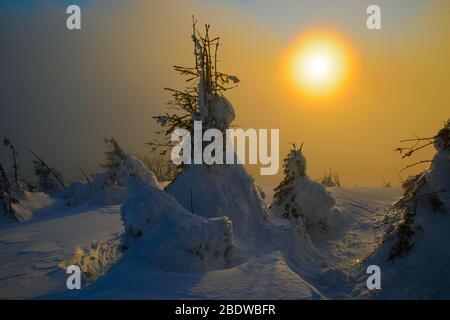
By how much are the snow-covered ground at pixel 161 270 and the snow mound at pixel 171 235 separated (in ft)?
1.58

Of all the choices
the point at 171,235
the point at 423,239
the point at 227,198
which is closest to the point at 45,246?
the point at 227,198

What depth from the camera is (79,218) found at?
1620 cm

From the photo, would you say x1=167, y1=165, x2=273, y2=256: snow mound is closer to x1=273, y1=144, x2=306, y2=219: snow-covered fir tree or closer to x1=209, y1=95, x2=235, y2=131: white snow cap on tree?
x1=209, y1=95, x2=235, y2=131: white snow cap on tree

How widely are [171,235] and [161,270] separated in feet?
2.76

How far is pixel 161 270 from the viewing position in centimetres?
645

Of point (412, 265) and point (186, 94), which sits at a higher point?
point (186, 94)

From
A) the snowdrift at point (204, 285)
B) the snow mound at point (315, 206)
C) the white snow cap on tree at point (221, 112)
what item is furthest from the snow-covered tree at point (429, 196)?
the snow mound at point (315, 206)

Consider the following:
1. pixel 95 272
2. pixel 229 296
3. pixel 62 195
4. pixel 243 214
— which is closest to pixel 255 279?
pixel 229 296

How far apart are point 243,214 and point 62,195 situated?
27.4m

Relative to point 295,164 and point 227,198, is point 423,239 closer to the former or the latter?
point 227,198

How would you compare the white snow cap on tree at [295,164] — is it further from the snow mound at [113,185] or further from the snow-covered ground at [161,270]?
the snow mound at [113,185]

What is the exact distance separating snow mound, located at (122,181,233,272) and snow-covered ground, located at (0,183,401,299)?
19.0 inches

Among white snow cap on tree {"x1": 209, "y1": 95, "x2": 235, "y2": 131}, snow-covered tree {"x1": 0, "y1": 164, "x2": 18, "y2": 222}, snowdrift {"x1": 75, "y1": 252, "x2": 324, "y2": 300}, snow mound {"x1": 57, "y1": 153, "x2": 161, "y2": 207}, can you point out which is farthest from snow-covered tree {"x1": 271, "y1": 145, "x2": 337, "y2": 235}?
snow-covered tree {"x1": 0, "y1": 164, "x2": 18, "y2": 222}

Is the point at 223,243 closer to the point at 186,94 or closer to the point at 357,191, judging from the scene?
A: the point at 186,94
